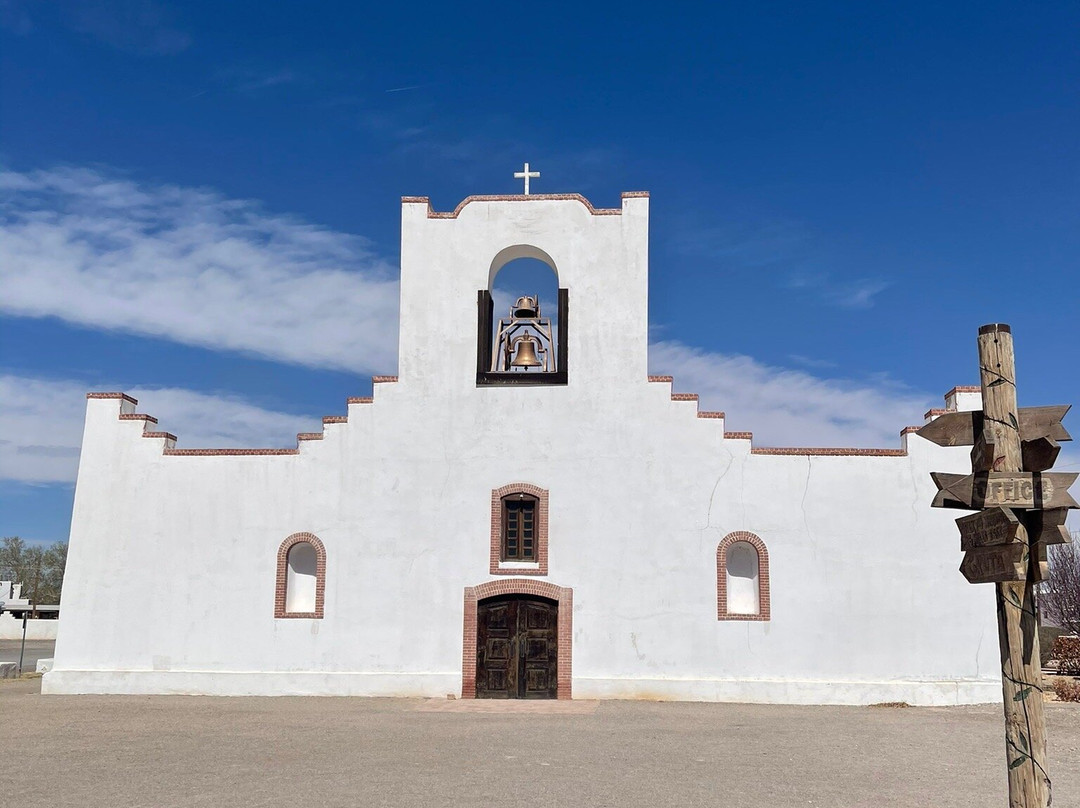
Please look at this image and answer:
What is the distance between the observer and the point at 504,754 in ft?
41.8

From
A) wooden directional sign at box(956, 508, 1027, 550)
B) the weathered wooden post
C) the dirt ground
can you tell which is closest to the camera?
wooden directional sign at box(956, 508, 1027, 550)

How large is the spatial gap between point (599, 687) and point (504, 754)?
6534mm

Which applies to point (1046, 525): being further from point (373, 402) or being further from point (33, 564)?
point (33, 564)

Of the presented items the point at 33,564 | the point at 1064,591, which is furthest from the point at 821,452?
the point at 33,564

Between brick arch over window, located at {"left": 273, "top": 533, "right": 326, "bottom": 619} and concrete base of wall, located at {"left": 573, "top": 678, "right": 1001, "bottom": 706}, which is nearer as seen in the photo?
concrete base of wall, located at {"left": 573, "top": 678, "right": 1001, "bottom": 706}

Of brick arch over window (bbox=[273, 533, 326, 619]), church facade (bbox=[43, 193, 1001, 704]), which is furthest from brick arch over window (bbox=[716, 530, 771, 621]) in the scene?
brick arch over window (bbox=[273, 533, 326, 619])

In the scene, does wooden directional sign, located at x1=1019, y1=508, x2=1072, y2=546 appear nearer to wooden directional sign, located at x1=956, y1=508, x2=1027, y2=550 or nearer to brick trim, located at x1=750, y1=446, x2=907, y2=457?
wooden directional sign, located at x1=956, y1=508, x2=1027, y2=550

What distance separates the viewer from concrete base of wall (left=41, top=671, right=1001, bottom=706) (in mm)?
18781

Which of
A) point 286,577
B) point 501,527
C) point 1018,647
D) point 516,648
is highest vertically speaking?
point 501,527

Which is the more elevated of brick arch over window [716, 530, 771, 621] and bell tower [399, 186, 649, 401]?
bell tower [399, 186, 649, 401]

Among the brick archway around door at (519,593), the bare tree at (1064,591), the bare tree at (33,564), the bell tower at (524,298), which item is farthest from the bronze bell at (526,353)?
the bare tree at (33,564)

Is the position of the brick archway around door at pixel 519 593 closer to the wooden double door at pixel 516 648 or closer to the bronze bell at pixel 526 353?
the wooden double door at pixel 516 648

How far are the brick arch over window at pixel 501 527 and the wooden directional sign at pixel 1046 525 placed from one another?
13536mm

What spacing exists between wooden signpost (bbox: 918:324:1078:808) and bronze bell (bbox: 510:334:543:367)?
1434 cm
